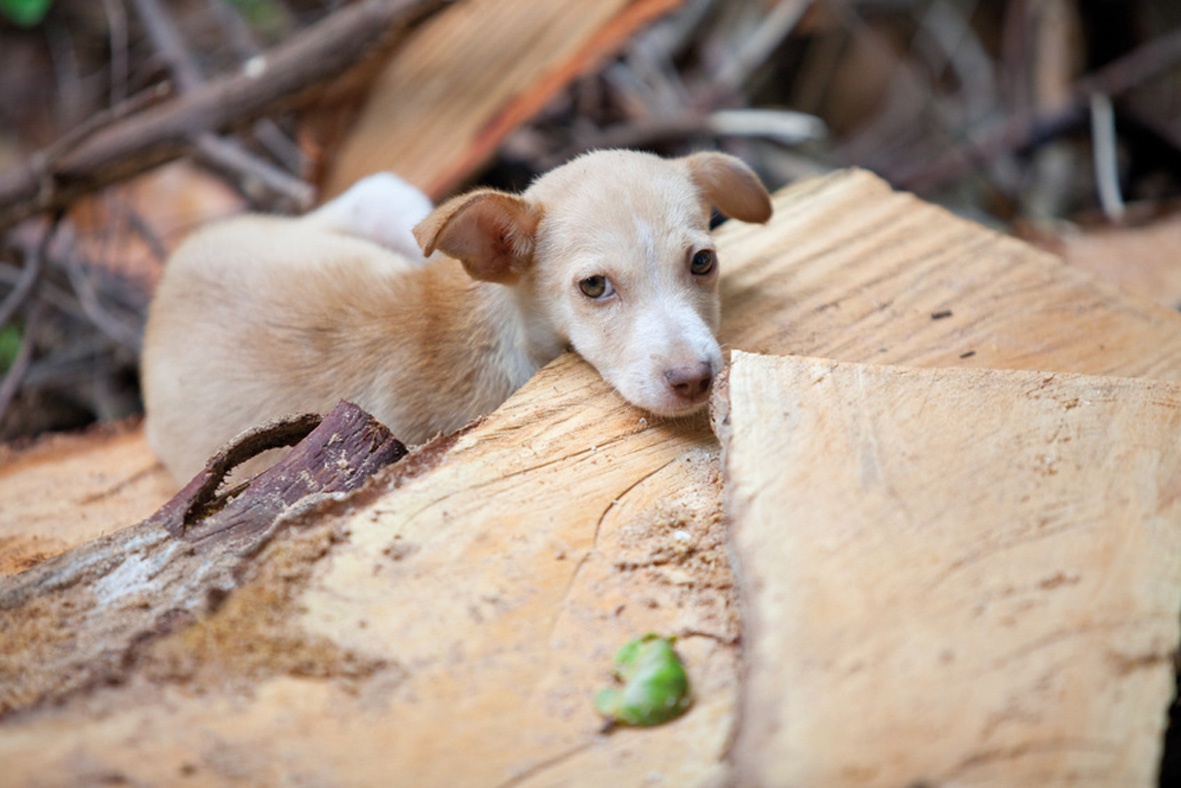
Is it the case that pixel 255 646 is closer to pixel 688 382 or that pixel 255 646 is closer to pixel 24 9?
pixel 688 382

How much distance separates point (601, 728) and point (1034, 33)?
7.55 metres

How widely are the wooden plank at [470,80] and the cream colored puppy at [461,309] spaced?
4.83 feet

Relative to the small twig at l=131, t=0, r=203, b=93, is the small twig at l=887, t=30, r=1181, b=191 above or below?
below

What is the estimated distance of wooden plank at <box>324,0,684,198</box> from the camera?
15.4 ft

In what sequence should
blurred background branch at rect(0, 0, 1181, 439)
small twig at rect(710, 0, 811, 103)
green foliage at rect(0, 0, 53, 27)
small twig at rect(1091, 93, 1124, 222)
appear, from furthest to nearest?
green foliage at rect(0, 0, 53, 27) → small twig at rect(710, 0, 811, 103) → small twig at rect(1091, 93, 1124, 222) → blurred background branch at rect(0, 0, 1181, 439)

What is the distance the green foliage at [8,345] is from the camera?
17.3ft

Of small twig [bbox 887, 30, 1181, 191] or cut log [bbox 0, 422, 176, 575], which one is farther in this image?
small twig [bbox 887, 30, 1181, 191]

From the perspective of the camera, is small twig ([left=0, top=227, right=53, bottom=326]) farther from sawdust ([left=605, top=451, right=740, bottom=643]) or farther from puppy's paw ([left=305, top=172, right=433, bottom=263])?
sawdust ([left=605, top=451, right=740, bottom=643])

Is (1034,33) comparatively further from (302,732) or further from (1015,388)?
(302,732)

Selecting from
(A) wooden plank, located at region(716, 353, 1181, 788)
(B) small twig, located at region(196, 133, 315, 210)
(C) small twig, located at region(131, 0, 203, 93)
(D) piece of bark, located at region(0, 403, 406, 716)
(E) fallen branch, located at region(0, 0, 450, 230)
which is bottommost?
(A) wooden plank, located at region(716, 353, 1181, 788)

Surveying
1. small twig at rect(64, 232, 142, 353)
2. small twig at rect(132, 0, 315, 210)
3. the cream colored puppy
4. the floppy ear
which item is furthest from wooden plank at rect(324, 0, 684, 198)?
the floppy ear

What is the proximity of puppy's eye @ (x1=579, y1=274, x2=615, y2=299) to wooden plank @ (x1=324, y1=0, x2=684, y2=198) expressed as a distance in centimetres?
220

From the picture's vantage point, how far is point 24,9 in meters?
6.52

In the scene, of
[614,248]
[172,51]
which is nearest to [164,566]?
[614,248]
